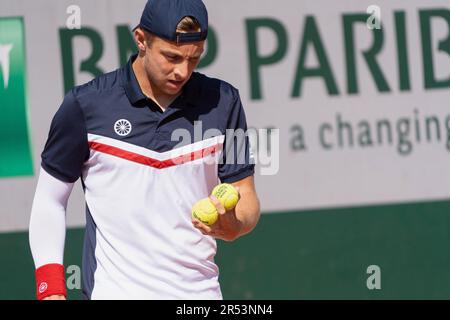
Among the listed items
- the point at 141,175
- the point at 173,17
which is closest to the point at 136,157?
the point at 141,175

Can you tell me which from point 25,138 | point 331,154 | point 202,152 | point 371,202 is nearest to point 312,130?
point 331,154

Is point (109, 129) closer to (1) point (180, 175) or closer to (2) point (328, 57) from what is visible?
(1) point (180, 175)

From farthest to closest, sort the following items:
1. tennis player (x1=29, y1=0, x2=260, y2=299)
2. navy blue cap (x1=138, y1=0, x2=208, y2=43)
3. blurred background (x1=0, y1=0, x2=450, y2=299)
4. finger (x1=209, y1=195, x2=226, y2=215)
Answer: blurred background (x1=0, y1=0, x2=450, y2=299) < tennis player (x1=29, y1=0, x2=260, y2=299) < navy blue cap (x1=138, y1=0, x2=208, y2=43) < finger (x1=209, y1=195, x2=226, y2=215)

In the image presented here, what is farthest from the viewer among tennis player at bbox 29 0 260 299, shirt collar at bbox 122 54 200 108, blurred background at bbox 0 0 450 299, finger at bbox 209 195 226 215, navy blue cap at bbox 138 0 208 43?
blurred background at bbox 0 0 450 299

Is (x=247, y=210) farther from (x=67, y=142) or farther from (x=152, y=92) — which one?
(x=67, y=142)

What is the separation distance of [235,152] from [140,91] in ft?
1.28

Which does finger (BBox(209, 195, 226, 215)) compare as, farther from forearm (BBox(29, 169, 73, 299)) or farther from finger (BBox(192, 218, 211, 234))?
forearm (BBox(29, 169, 73, 299))

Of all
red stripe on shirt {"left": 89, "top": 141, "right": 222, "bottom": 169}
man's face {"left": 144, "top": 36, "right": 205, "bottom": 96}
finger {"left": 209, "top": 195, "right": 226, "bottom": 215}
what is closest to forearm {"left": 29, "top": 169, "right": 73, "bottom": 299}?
red stripe on shirt {"left": 89, "top": 141, "right": 222, "bottom": 169}

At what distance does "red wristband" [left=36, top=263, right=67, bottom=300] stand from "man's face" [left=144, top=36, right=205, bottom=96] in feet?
2.32

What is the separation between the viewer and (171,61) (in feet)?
11.4

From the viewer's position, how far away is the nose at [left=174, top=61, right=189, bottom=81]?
11.3 feet

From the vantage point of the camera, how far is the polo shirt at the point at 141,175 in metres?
3.53

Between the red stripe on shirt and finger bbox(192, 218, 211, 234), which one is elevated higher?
the red stripe on shirt

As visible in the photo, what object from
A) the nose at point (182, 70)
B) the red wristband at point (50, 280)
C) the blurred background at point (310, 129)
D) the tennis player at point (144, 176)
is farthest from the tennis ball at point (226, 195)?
the blurred background at point (310, 129)
